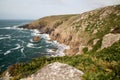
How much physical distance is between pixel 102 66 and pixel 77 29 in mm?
75308

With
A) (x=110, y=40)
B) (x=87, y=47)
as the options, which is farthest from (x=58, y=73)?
(x=87, y=47)

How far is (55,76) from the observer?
1197cm

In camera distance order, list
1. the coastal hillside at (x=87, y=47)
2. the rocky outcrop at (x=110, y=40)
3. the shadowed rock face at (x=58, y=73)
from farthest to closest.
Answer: the rocky outcrop at (x=110, y=40) < the coastal hillside at (x=87, y=47) < the shadowed rock face at (x=58, y=73)

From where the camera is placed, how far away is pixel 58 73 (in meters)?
12.1

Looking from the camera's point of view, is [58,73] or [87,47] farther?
[87,47]

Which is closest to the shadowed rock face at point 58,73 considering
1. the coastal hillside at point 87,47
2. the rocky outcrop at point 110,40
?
the coastal hillside at point 87,47

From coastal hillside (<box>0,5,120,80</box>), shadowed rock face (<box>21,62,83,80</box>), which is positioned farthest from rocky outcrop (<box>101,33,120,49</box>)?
shadowed rock face (<box>21,62,83,80</box>)

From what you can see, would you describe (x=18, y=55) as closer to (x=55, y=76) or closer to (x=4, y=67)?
(x=4, y=67)

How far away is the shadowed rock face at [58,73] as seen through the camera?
11.7 meters

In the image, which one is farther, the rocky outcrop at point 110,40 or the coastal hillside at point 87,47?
the rocky outcrop at point 110,40

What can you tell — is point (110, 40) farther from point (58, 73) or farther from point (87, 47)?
point (58, 73)

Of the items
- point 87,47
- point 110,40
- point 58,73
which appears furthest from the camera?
point 87,47

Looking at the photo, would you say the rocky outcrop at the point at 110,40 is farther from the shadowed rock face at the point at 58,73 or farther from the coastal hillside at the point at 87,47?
the shadowed rock face at the point at 58,73

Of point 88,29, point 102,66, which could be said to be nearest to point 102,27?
point 88,29
